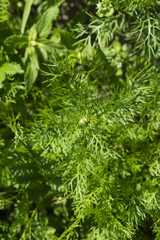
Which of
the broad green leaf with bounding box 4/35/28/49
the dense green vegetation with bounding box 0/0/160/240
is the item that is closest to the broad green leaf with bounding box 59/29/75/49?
the dense green vegetation with bounding box 0/0/160/240

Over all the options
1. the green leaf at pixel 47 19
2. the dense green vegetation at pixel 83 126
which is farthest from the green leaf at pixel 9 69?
the green leaf at pixel 47 19

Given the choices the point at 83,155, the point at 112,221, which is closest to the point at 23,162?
the point at 83,155

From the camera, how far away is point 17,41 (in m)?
1.22

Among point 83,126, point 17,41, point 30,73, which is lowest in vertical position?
point 83,126

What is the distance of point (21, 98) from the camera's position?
1359 millimetres

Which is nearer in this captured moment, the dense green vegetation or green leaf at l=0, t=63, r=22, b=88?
the dense green vegetation

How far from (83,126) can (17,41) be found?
1.69 ft

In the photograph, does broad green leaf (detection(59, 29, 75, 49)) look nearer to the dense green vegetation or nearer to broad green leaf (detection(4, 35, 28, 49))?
the dense green vegetation

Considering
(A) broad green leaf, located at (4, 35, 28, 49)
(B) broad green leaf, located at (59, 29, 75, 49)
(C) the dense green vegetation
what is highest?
(A) broad green leaf, located at (4, 35, 28, 49)

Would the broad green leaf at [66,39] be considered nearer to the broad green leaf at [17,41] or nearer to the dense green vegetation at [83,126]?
the dense green vegetation at [83,126]

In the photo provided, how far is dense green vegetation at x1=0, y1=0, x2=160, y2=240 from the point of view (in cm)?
105

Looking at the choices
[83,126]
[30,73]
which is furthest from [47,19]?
[83,126]

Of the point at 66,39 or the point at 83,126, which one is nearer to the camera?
the point at 83,126

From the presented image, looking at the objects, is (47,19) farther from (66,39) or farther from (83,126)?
(83,126)
